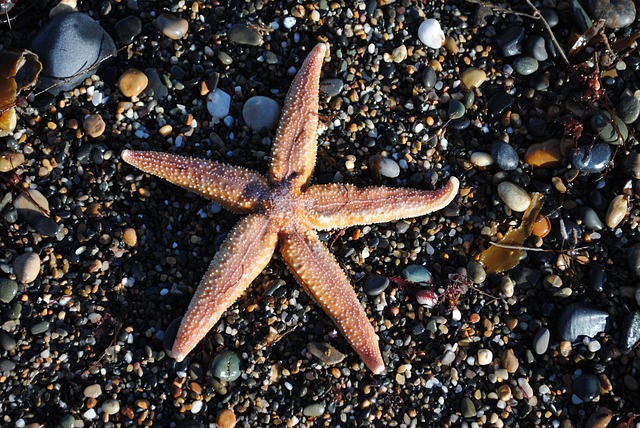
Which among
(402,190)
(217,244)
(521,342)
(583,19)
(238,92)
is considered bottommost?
(521,342)

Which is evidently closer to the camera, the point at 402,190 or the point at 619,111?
the point at 402,190

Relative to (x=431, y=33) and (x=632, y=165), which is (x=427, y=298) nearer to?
(x=632, y=165)

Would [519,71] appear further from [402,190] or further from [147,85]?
[147,85]

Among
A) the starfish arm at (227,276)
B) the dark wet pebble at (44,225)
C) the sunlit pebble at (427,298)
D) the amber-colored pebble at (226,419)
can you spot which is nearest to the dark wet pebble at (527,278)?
the sunlit pebble at (427,298)

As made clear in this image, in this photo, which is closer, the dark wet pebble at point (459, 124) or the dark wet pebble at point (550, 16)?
the dark wet pebble at point (459, 124)

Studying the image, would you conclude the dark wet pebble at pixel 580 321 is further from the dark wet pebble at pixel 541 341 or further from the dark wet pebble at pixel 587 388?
the dark wet pebble at pixel 587 388

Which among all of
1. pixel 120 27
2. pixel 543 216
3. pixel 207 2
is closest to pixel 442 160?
pixel 543 216
